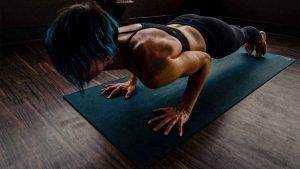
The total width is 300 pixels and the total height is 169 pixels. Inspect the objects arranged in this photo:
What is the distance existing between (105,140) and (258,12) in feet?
8.18

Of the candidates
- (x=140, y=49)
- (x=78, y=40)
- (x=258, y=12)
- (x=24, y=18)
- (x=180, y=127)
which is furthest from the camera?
(x=258, y=12)

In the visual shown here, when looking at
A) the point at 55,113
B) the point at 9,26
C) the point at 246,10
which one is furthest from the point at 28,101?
the point at 246,10

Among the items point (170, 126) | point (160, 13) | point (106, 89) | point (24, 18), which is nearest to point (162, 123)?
point (170, 126)

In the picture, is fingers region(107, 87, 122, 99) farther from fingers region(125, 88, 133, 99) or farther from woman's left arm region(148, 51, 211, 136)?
woman's left arm region(148, 51, 211, 136)

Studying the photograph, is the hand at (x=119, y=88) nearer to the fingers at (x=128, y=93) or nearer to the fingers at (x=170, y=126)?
the fingers at (x=128, y=93)

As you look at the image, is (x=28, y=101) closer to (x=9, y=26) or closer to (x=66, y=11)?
(x=66, y=11)

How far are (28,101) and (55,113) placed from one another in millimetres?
204

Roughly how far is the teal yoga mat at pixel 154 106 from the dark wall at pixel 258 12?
44.0 inches

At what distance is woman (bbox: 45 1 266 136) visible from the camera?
67cm

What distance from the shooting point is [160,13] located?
2979 millimetres

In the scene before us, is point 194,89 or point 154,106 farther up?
point 194,89

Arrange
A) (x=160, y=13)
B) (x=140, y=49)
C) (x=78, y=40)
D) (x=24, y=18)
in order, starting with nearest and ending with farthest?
(x=78, y=40) → (x=140, y=49) → (x=24, y=18) → (x=160, y=13)

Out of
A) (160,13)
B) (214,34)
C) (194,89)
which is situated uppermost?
(214,34)

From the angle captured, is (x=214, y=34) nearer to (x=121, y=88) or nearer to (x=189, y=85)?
(x=189, y=85)
